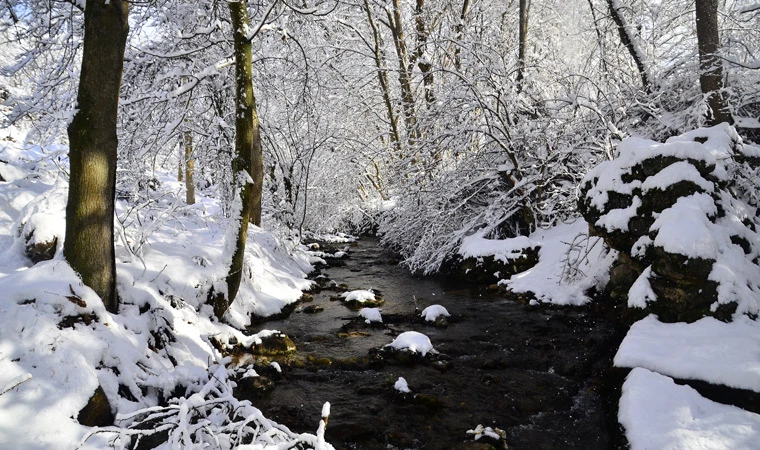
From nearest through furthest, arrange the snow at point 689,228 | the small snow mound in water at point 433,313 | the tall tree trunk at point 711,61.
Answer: the snow at point 689,228, the tall tree trunk at point 711,61, the small snow mound in water at point 433,313

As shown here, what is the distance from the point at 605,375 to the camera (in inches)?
188

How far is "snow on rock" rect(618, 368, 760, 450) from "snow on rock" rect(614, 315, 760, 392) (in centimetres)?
20

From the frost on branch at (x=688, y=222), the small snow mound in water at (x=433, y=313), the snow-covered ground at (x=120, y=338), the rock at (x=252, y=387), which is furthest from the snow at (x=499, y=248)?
the rock at (x=252, y=387)

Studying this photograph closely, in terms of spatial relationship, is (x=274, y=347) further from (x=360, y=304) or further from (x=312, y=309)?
(x=360, y=304)

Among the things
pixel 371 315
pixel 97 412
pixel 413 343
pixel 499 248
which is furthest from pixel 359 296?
pixel 97 412

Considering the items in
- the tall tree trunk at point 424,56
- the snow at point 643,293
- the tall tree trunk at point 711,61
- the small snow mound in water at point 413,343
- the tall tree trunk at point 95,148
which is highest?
the tall tree trunk at point 424,56

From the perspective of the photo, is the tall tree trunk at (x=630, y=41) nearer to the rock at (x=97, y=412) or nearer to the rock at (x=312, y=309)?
the rock at (x=312, y=309)

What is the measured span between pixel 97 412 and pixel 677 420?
15.4ft

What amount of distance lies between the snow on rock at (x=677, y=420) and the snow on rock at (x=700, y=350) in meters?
0.20

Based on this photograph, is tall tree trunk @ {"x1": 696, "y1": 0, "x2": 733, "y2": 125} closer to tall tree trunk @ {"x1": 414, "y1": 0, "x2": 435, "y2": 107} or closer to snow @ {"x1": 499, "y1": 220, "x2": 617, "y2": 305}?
snow @ {"x1": 499, "y1": 220, "x2": 617, "y2": 305}

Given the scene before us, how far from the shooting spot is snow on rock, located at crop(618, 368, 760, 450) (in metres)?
3.18

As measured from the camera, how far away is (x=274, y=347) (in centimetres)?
577

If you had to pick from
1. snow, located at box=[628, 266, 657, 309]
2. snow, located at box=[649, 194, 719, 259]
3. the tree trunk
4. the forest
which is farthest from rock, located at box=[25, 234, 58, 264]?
snow, located at box=[649, 194, 719, 259]

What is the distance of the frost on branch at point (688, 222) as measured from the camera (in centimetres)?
478
